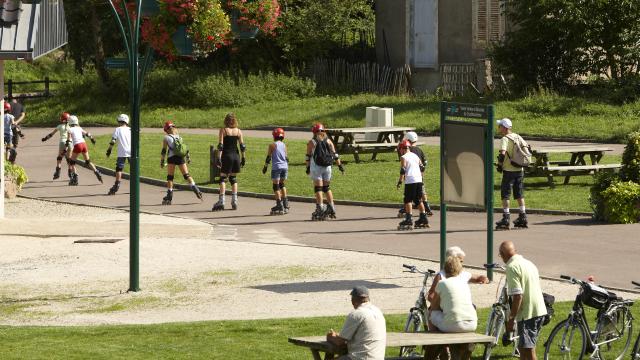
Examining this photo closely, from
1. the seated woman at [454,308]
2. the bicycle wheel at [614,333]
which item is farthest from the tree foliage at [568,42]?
the seated woman at [454,308]

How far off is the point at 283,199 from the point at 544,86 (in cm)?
1993

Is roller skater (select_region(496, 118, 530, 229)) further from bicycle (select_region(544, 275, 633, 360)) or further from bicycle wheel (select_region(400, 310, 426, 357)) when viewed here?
bicycle wheel (select_region(400, 310, 426, 357))

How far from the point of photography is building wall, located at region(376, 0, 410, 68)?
2014 inches

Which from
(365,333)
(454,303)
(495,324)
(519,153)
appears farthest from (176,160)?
(365,333)

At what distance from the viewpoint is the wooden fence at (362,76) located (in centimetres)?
5022

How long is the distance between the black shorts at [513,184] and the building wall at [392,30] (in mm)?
26756

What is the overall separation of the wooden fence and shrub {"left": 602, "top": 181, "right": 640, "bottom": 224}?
24646 millimetres

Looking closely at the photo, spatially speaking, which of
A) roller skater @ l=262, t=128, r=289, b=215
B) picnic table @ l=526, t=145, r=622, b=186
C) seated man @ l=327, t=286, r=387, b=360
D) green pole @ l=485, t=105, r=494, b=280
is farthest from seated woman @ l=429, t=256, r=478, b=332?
picnic table @ l=526, t=145, r=622, b=186

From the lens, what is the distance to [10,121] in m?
32.5

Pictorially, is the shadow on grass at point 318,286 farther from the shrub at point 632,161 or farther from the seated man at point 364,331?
the shrub at point 632,161

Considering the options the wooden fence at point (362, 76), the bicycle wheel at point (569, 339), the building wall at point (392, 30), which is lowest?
the bicycle wheel at point (569, 339)

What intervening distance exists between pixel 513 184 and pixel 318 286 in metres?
6.13

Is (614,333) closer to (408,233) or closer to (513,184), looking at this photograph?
(513,184)

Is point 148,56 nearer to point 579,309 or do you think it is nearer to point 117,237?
point 117,237
